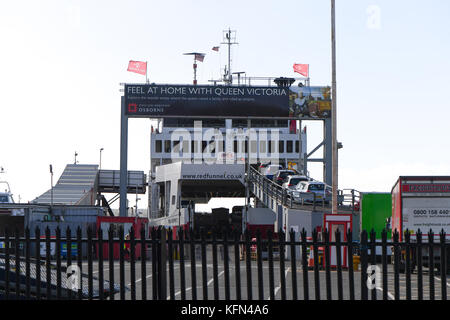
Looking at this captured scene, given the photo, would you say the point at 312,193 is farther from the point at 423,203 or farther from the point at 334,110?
the point at 423,203

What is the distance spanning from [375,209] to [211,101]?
31.4 m

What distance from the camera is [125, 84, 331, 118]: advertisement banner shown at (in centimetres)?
6519

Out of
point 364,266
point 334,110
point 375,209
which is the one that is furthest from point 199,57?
point 364,266

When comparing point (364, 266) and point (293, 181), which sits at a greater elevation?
point (364, 266)

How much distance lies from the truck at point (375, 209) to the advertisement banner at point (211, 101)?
30.4 metres

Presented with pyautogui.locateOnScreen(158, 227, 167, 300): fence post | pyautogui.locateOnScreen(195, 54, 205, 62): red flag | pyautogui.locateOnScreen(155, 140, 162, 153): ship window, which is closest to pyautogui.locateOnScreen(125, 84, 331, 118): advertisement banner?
pyautogui.locateOnScreen(155, 140, 162, 153): ship window

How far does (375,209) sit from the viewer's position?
3572 cm

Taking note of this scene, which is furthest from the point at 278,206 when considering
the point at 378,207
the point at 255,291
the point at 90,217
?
the point at 255,291

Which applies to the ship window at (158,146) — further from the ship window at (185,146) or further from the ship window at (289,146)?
the ship window at (289,146)

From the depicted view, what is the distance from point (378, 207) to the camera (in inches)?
1403
